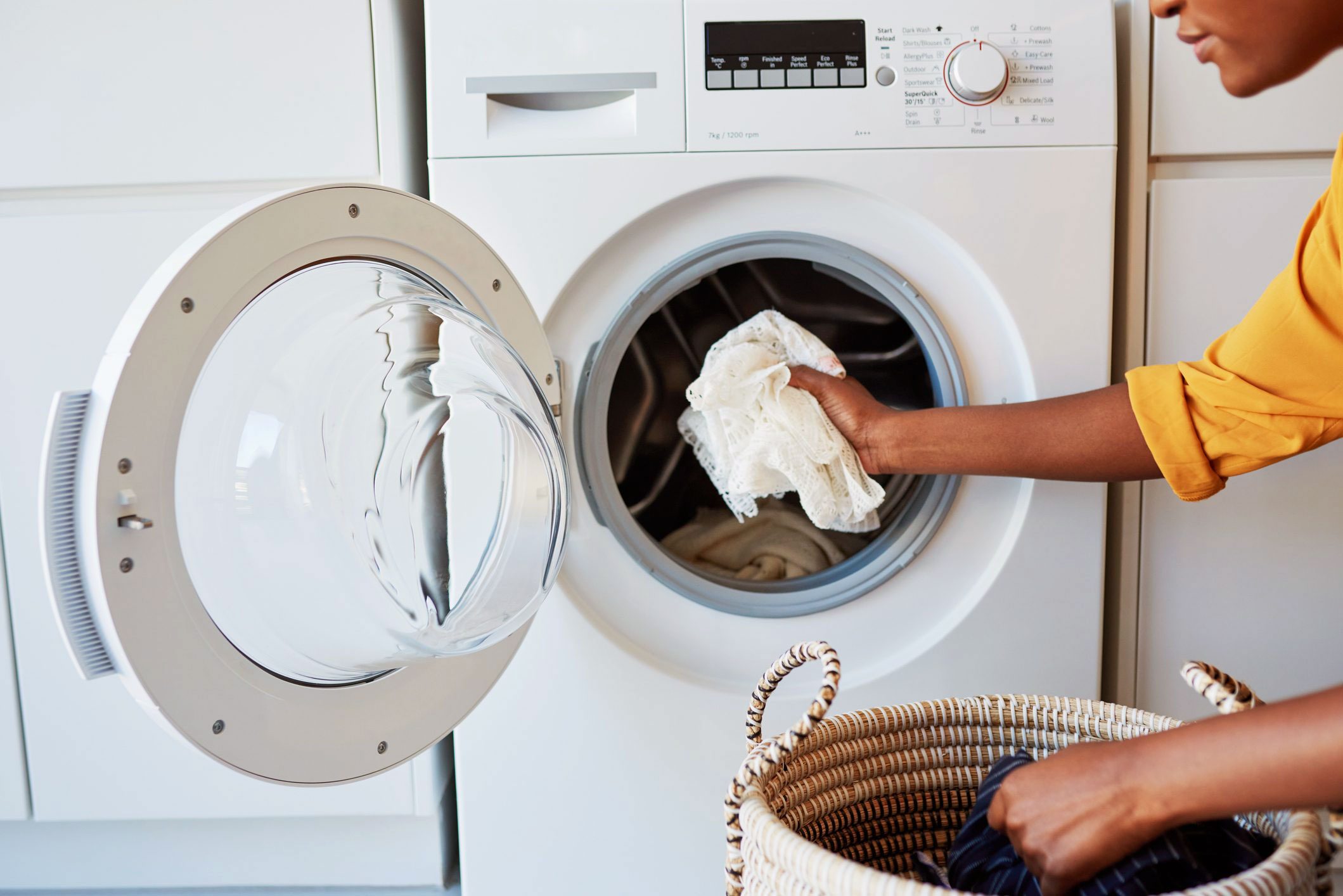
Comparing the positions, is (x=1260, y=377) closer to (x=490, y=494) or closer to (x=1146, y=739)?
(x=1146, y=739)

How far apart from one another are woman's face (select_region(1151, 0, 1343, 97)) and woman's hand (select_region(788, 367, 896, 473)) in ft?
1.31

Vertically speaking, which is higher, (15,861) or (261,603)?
(261,603)

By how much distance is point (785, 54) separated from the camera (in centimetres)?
96

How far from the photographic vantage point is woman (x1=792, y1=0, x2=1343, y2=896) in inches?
21.3

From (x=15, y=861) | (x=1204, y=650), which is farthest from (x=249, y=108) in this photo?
(x=1204, y=650)

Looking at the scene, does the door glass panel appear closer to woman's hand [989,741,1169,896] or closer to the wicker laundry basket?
the wicker laundry basket

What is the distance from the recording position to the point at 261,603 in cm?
68

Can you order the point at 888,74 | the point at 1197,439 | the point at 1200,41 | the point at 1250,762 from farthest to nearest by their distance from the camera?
the point at 888,74 → the point at 1197,439 → the point at 1200,41 → the point at 1250,762

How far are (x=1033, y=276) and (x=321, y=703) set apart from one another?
0.77m

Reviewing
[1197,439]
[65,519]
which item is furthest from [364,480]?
[1197,439]

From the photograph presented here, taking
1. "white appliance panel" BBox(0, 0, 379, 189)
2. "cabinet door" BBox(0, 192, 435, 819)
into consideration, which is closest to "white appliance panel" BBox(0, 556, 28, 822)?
"cabinet door" BBox(0, 192, 435, 819)

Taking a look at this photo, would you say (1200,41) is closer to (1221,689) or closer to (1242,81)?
(1242,81)

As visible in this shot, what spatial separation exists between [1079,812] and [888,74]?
0.70m

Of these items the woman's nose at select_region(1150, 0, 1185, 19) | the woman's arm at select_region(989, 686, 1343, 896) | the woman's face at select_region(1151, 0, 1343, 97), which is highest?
the woman's nose at select_region(1150, 0, 1185, 19)
